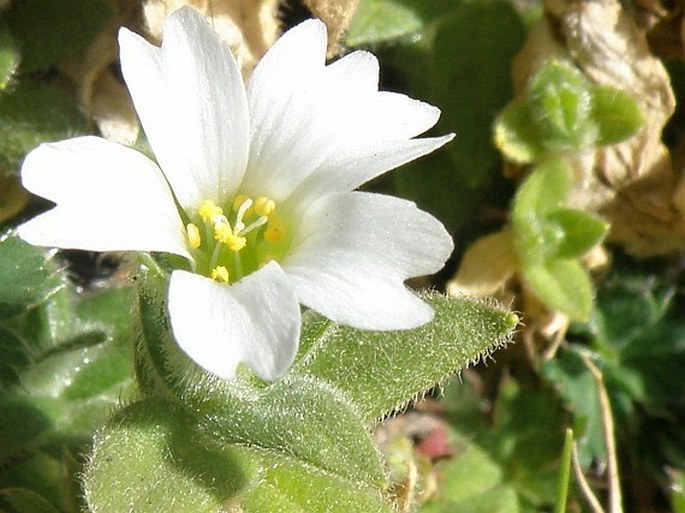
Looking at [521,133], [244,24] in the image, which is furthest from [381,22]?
[521,133]

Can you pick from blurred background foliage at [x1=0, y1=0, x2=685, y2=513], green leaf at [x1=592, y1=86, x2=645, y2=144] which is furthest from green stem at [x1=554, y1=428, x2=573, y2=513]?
green leaf at [x1=592, y1=86, x2=645, y2=144]

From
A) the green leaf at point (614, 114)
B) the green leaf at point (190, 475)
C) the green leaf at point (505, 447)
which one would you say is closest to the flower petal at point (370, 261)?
the green leaf at point (190, 475)

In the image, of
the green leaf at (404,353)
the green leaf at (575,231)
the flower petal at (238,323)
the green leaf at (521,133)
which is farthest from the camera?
the green leaf at (521,133)

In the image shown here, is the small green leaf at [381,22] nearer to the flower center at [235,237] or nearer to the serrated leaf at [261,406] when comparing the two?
the flower center at [235,237]

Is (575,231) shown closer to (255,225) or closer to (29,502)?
(255,225)

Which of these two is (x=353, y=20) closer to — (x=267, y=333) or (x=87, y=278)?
(x=87, y=278)
